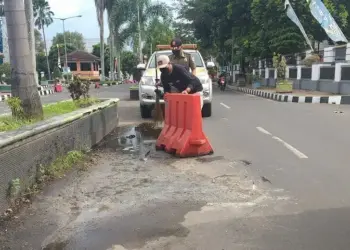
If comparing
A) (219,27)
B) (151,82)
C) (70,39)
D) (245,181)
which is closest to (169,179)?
(245,181)

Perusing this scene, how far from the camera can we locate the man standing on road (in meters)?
6.64

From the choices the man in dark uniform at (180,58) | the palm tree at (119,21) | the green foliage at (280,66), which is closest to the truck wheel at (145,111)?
the man in dark uniform at (180,58)

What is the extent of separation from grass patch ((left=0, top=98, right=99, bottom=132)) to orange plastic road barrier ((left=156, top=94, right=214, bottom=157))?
1.69 m

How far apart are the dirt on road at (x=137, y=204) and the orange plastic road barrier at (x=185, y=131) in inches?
8.0

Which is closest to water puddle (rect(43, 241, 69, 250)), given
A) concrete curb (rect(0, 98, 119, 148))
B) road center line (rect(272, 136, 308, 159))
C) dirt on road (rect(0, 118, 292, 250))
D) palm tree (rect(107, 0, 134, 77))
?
dirt on road (rect(0, 118, 292, 250))

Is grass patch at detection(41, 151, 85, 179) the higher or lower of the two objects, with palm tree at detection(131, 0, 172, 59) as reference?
lower

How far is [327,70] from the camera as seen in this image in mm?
20281

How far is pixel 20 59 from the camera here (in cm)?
586

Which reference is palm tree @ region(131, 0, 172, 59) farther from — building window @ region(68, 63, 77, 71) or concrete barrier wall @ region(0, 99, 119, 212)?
building window @ region(68, 63, 77, 71)

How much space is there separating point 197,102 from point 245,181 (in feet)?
5.51

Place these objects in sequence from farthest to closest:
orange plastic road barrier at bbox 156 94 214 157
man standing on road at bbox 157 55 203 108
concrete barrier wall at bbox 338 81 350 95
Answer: concrete barrier wall at bbox 338 81 350 95 → man standing on road at bbox 157 55 203 108 → orange plastic road barrier at bbox 156 94 214 157

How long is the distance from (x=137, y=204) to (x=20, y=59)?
2.95 metres

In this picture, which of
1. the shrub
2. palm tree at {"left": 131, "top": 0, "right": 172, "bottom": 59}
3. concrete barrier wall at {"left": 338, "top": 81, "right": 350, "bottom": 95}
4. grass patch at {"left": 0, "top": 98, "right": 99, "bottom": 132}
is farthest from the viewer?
palm tree at {"left": 131, "top": 0, "right": 172, "bottom": 59}

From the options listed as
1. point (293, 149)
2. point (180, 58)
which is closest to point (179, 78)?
point (180, 58)
